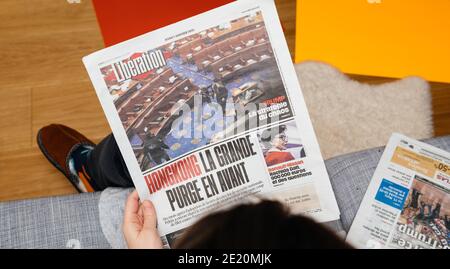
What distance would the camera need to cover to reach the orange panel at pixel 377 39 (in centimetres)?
111

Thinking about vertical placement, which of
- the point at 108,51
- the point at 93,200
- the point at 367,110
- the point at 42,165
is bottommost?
the point at 42,165

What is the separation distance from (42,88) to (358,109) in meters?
0.73

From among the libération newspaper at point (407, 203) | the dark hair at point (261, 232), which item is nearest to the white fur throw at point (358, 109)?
the libération newspaper at point (407, 203)

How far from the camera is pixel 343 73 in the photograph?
111cm

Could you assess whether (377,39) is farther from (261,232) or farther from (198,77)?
(261,232)

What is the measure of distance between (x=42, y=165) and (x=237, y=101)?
0.52 meters

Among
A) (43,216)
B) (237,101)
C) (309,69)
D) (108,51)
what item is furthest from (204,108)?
(309,69)

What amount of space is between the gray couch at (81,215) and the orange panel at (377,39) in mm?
369

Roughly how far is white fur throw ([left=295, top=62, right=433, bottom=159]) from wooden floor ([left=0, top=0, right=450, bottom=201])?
0.11 feet

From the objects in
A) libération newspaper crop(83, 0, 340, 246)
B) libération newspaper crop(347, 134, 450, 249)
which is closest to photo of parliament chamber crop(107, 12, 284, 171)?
libération newspaper crop(83, 0, 340, 246)

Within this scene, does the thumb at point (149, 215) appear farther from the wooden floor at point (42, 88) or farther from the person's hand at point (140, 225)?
the wooden floor at point (42, 88)

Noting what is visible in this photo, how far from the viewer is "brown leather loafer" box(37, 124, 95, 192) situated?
0.99 m

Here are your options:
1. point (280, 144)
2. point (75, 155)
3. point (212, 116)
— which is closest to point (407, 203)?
point (280, 144)

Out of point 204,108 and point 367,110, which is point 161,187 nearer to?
point 204,108
